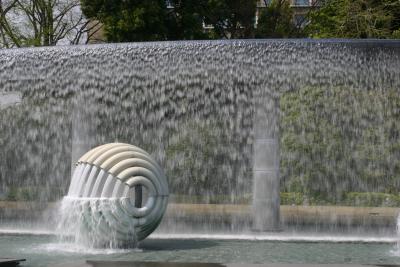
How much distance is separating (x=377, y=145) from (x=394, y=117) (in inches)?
107

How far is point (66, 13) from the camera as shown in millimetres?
33500

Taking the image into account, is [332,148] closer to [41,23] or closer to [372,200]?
[372,200]

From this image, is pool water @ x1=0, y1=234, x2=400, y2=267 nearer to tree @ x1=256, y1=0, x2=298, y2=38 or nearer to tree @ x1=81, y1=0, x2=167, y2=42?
tree @ x1=81, y1=0, x2=167, y2=42

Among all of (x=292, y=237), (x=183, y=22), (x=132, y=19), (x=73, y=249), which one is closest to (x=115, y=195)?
(x=73, y=249)

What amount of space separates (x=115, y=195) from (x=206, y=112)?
23.3ft

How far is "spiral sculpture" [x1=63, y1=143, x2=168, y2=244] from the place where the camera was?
8.68 meters

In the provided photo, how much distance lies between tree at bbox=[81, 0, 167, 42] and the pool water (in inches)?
676

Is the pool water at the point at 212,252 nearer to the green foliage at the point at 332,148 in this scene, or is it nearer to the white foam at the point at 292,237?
the white foam at the point at 292,237

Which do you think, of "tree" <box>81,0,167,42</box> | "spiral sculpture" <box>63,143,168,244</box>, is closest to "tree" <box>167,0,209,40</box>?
"tree" <box>81,0,167,42</box>

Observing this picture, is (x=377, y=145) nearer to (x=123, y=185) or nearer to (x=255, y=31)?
(x=123, y=185)

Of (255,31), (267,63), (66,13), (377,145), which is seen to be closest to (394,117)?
(377,145)

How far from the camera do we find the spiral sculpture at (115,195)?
8.68m

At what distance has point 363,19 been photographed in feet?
83.4

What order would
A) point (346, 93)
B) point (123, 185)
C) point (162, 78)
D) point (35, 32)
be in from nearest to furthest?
1. point (123, 185)
2. point (162, 78)
3. point (346, 93)
4. point (35, 32)
